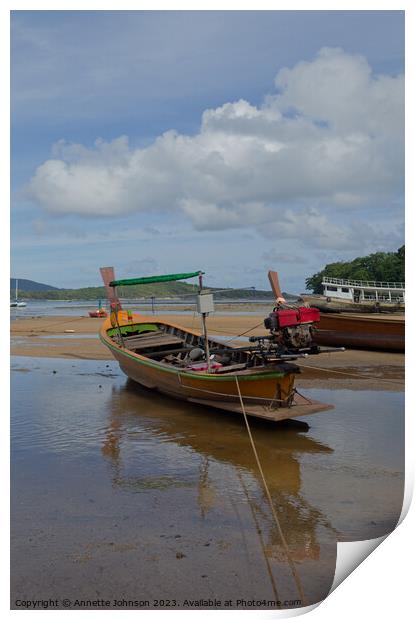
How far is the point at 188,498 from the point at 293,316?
12.0 feet

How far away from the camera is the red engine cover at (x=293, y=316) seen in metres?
8.80

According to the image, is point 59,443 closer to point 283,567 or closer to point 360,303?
point 283,567

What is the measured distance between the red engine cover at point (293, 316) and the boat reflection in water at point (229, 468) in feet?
7.30

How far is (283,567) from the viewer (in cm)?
500

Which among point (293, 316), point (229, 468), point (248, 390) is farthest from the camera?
point (248, 390)

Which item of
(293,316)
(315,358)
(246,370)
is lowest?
(315,358)

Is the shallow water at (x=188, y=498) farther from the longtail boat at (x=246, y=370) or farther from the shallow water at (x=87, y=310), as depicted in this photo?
the shallow water at (x=87, y=310)

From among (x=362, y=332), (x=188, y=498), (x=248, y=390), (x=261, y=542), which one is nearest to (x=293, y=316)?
(x=248, y=390)

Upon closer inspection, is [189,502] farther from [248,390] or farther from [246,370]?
[246,370]

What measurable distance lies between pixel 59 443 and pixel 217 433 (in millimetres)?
2977

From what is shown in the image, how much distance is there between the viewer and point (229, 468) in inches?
312

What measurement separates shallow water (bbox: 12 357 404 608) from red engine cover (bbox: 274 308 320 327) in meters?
2.23
